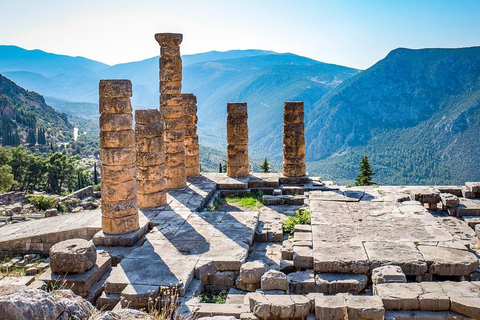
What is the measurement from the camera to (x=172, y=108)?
47.2 ft

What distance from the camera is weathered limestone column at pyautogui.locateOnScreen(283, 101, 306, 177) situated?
50.9 ft

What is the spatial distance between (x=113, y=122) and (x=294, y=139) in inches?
305

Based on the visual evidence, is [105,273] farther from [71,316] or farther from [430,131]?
[430,131]

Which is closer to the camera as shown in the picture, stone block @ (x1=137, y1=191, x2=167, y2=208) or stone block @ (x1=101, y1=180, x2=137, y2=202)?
stone block @ (x1=101, y1=180, x2=137, y2=202)

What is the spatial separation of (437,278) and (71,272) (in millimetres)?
6616

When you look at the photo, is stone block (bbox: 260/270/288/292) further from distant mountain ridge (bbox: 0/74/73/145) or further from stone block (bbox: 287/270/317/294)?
distant mountain ridge (bbox: 0/74/73/145)

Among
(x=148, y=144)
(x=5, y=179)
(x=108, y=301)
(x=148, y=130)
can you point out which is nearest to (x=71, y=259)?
(x=108, y=301)

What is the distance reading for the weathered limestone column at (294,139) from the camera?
15.5 meters

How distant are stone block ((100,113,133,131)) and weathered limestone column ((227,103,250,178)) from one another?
6528mm

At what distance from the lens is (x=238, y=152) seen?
52.9ft

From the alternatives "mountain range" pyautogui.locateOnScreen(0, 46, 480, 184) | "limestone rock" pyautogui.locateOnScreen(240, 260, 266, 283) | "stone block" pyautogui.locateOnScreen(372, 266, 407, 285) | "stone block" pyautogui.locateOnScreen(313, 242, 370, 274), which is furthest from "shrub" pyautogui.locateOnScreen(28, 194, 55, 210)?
"mountain range" pyautogui.locateOnScreen(0, 46, 480, 184)

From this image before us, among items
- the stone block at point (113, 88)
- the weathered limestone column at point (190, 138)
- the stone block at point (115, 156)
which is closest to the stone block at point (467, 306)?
the stone block at point (115, 156)

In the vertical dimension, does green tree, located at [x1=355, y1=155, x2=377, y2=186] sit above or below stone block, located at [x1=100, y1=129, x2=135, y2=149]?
below

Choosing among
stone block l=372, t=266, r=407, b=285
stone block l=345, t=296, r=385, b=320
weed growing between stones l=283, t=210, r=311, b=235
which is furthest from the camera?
weed growing between stones l=283, t=210, r=311, b=235
